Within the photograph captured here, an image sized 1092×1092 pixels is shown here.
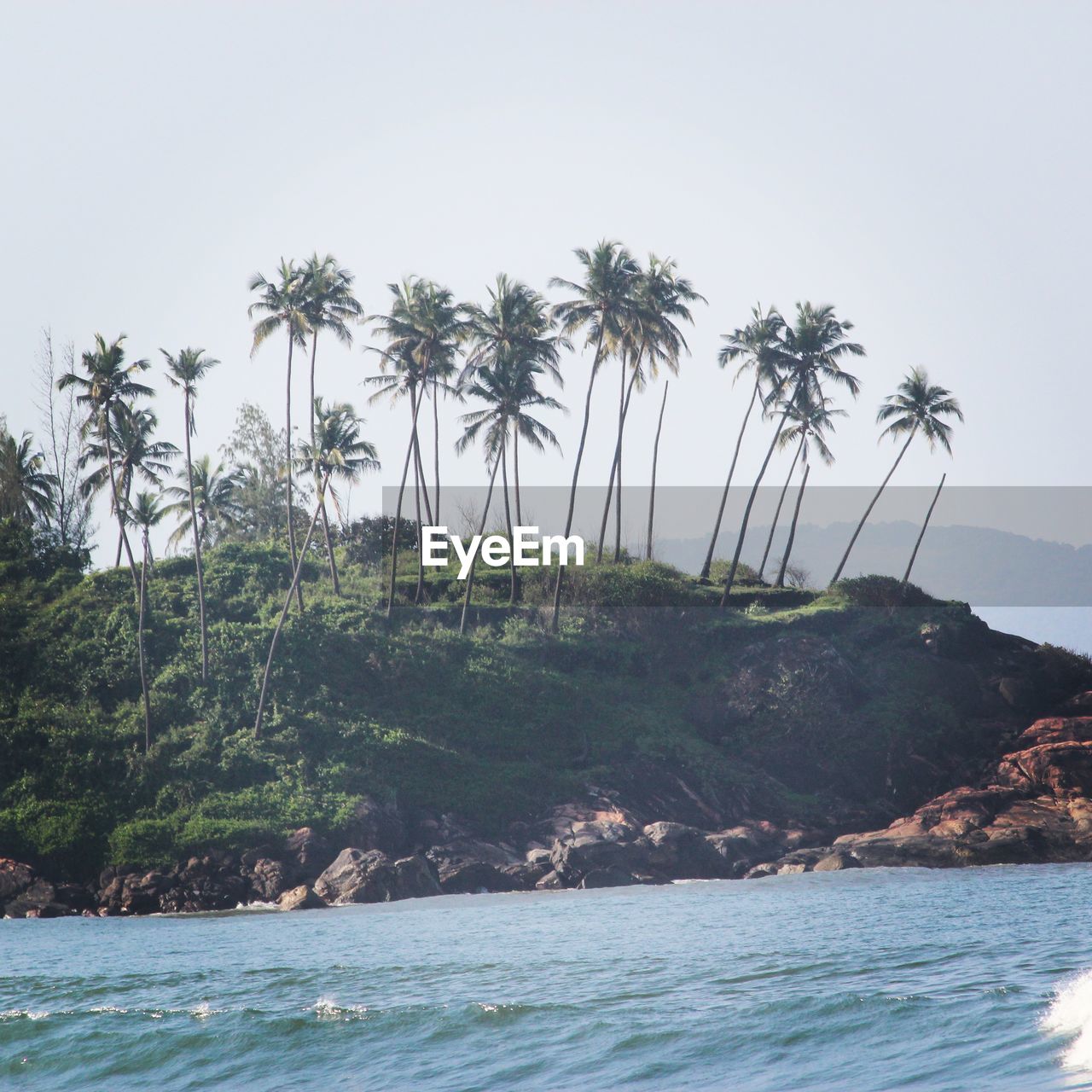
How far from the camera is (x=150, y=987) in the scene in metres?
27.0

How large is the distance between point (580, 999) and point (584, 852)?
20.8 meters

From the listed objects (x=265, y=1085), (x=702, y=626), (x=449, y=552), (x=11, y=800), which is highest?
(x=449, y=552)

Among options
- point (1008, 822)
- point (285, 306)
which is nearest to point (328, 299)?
point (285, 306)

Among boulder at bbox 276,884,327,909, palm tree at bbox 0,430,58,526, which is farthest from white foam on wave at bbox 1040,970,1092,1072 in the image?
palm tree at bbox 0,430,58,526

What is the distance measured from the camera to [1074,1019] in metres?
19.9

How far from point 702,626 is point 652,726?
26.1 feet

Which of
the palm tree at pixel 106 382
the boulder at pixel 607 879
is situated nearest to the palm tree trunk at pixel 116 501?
the palm tree at pixel 106 382

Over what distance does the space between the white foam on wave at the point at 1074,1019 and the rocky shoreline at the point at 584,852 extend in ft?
74.4

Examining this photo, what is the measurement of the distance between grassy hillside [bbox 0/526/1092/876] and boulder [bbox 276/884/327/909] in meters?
4.28

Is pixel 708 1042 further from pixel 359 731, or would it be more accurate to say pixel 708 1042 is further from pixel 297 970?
pixel 359 731

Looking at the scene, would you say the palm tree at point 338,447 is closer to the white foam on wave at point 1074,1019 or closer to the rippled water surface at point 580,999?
the rippled water surface at point 580,999

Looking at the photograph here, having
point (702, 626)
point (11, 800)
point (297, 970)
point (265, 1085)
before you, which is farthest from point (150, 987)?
point (702, 626)

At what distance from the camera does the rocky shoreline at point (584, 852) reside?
42.0m

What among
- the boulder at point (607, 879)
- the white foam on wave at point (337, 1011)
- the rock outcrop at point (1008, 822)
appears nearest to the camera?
the white foam on wave at point (337, 1011)
